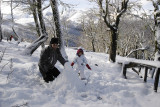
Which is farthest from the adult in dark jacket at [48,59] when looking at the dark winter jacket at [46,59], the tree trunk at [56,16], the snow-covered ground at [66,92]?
the tree trunk at [56,16]

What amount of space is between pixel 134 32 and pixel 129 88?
28.7 meters

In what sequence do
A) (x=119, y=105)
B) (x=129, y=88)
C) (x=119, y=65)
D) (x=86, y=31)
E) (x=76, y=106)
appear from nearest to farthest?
(x=76, y=106), (x=119, y=105), (x=129, y=88), (x=119, y=65), (x=86, y=31)

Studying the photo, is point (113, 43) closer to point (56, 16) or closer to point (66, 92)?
point (56, 16)

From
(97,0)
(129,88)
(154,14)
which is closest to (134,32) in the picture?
(154,14)

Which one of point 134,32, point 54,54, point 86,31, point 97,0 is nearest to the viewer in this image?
point 54,54

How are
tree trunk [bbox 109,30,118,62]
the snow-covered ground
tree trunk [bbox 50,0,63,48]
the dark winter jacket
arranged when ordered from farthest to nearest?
tree trunk [bbox 109,30,118,62]
tree trunk [bbox 50,0,63,48]
the dark winter jacket
the snow-covered ground

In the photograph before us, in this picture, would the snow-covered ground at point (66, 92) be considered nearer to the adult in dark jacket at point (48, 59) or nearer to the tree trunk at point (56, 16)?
the adult in dark jacket at point (48, 59)

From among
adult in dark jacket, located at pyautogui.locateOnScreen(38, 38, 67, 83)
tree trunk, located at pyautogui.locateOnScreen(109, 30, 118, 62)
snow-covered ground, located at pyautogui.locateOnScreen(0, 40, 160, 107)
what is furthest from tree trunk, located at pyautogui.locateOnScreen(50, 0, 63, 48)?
tree trunk, located at pyautogui.locateOnScreen(109, 30, 118, 62)

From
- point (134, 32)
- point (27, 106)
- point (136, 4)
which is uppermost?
point (136, 4)

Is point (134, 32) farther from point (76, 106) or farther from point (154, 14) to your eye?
point (76, 106)

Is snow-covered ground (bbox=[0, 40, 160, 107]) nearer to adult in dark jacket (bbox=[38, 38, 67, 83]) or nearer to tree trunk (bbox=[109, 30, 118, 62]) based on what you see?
adult in dark jacket (bbox=[38, 38, 67, 83])

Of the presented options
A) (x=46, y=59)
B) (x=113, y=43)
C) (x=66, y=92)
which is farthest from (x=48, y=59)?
(x=113, y=43)

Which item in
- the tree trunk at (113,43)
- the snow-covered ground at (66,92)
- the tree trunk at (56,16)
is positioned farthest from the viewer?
the tree trunk at (113,43)

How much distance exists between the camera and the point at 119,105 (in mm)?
4066
